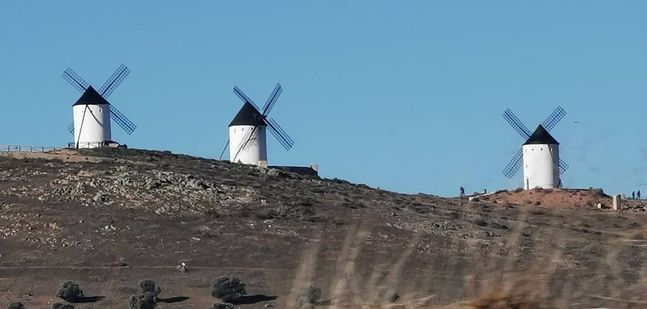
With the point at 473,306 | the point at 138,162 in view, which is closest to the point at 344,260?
the point at 473,306

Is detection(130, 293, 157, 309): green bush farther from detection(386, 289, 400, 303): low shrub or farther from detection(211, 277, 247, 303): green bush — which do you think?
detection(386, 289, 400, 303): low shrub

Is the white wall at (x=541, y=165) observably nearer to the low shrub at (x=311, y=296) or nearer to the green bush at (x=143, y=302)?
the green bush at (x=143, y=302)

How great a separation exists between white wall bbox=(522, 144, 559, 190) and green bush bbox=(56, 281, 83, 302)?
4963 centimetres

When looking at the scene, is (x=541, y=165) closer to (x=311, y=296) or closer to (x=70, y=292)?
(x=70, y=292)

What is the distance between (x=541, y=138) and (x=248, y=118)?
18871 mm

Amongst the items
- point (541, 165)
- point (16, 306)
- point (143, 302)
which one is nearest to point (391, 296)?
point (143, 302)

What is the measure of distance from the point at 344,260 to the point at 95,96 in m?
81.5

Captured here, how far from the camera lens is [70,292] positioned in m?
43.8

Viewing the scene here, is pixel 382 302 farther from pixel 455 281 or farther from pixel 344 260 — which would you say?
pixel 455 281

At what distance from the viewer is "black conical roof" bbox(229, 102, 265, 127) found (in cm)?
9106

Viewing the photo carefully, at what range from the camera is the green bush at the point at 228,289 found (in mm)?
41844

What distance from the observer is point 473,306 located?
7383 mm

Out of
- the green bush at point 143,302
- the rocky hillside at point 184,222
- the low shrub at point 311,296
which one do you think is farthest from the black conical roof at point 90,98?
the low shrub at point 311,296

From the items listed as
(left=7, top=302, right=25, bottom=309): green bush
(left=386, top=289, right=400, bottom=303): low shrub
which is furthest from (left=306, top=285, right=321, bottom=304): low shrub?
(left=7, top=302, right=25, bottom=309): green bush
